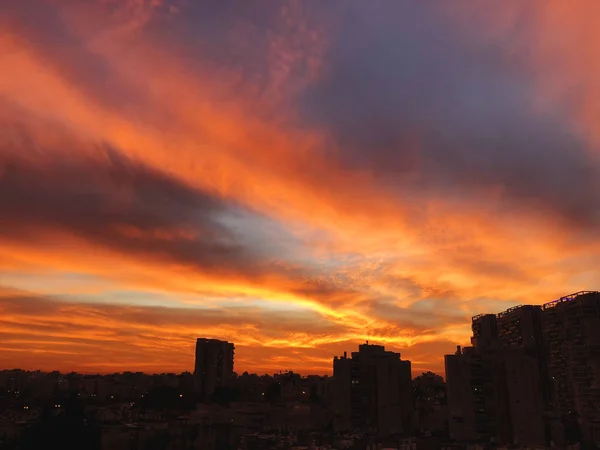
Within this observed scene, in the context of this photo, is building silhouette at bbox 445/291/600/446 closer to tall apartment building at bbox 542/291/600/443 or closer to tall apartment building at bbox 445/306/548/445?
tall apartment building at bbox 445/306/548/445

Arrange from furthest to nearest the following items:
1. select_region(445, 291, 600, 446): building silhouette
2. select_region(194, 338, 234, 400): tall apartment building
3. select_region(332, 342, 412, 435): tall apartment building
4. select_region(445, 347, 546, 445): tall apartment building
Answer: select_region(194, 338, 234, 400): tall apartment building < select_region(332, 342, 412, 435): tall apartment building < select_region(445, 291, 600, 446): building silhouette < select_region(445, 347, 546, 445): tall apartment building

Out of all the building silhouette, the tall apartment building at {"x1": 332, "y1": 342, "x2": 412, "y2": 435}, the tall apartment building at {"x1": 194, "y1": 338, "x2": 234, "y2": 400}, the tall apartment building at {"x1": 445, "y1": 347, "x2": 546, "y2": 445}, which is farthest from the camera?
the tall apartment building at {"x1": 194, "y1": 338, "x2": 234, "y2": 400}

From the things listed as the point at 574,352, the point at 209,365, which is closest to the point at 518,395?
the point at 574,352

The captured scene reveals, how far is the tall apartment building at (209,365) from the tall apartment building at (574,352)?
8025 centimetres

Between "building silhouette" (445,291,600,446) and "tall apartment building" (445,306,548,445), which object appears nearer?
"tall apartment building" (445,306,548,445)

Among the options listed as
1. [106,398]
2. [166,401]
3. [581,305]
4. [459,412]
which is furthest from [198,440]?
[106,398]

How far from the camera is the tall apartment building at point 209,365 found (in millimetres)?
132250

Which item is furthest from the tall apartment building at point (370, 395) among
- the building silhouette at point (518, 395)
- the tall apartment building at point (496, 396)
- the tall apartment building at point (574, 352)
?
the tall apartment building at point (574, 352)

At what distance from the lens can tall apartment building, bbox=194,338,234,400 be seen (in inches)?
5207

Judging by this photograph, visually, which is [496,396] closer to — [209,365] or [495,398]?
[495,398]

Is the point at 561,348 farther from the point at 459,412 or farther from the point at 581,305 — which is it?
the point at 459,412

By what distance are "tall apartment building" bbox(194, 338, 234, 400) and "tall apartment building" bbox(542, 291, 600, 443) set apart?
80250mm

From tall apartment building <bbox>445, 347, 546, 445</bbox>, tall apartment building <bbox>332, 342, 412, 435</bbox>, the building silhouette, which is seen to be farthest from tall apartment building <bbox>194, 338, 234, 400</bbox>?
tall apartment building <bbox>445, 347, 546, 445</bbox>

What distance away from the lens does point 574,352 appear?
89125 mm
